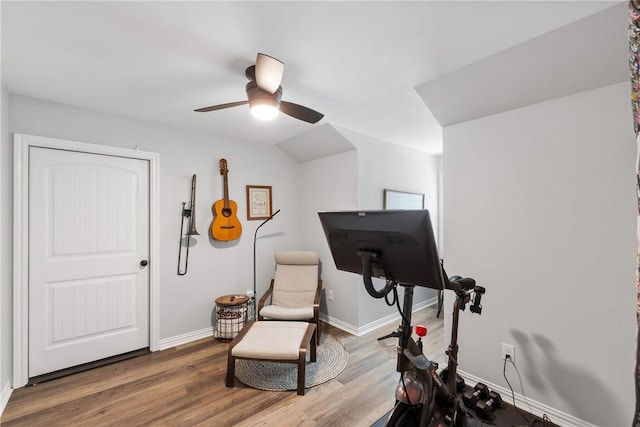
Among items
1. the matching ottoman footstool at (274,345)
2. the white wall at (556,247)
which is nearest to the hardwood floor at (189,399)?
the matching ottoman footstool at (274,345)

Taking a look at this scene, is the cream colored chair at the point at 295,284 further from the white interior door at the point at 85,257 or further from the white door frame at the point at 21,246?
the white door frame at the point at 21,246

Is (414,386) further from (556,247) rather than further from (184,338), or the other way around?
(184,338)

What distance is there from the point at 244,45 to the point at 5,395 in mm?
3062

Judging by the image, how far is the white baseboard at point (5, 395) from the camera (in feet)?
6.46

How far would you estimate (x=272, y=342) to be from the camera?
2.27 meters

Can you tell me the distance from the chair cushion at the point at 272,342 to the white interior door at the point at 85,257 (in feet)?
4.30

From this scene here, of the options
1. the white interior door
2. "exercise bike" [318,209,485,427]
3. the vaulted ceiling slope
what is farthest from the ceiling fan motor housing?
the white interior door

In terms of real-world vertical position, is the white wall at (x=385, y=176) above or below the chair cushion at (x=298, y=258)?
above

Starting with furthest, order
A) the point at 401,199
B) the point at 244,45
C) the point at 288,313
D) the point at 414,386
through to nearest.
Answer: the point at 401,199, the point at 288,313, the point at 244,45, the point at 414,386

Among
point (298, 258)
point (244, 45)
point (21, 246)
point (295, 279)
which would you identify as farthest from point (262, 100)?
point (21, 246)

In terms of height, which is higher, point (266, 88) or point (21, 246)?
point (266, 88)

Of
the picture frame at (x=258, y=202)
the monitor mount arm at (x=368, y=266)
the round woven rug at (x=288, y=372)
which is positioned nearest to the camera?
the monitor mount arm at (x=368, y=266)

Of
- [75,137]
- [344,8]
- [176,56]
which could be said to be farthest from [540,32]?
[75,137]

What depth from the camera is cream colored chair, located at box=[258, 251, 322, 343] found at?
10.4 feet
